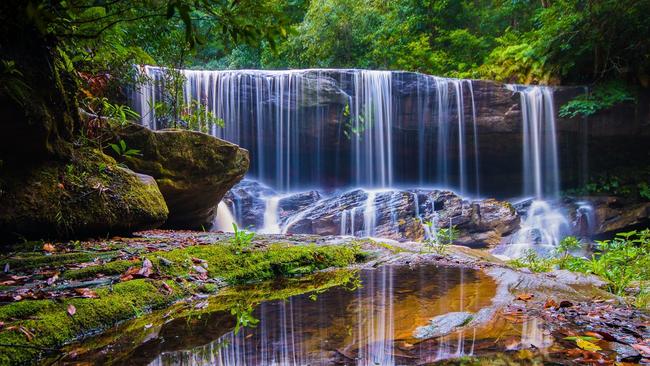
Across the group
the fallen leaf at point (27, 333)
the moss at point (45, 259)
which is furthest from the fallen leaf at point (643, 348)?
the moss at point (45, 259)

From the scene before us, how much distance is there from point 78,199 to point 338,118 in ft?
33.8

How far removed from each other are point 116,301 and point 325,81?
11.7 meters

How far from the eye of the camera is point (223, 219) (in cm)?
1077

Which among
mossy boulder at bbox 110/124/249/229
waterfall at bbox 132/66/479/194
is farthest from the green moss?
waterfall at bbox 132/66/479/194

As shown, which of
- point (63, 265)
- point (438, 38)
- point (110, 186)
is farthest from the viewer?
point (438, 38)

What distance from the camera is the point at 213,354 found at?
189 cm

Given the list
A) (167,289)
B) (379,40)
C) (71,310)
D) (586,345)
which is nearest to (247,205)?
(167,289)

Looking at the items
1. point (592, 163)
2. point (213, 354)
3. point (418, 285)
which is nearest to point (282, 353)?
point (213, 354)

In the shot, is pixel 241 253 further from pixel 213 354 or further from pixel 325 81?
pixel 325 81

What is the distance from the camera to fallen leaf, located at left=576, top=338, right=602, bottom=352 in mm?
1935

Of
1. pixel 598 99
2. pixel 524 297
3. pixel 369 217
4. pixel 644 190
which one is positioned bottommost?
pixel 369 217

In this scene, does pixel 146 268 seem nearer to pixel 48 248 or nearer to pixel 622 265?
pixel 48 248

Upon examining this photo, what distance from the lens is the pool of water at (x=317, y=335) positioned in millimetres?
1862

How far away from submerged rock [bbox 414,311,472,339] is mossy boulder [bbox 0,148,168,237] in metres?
3.61
